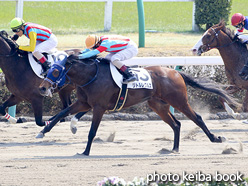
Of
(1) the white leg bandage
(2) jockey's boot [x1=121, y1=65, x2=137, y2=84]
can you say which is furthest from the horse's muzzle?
(1) the white leg bandage

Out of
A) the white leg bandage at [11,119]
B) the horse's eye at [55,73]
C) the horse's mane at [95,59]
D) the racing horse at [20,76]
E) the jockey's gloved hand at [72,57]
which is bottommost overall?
the white leg bandage at [11,119]

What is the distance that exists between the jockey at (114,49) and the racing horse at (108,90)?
0.12 m

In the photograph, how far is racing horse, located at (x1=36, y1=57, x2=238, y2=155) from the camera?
6.70 metres

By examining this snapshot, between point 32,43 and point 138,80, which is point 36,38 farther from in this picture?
point 138,80

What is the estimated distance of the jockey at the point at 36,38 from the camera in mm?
7863

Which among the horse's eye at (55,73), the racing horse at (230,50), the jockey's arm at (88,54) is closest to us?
the horse's eye at (55,73)

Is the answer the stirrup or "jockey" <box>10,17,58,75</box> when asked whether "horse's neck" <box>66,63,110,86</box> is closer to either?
the stirrup

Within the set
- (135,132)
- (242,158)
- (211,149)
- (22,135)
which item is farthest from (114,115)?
(242,158)

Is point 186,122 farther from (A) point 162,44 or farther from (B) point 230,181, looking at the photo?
(B) point 230,181

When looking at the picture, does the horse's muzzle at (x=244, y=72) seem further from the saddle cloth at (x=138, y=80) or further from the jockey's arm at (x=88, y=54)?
the jockey's arm at (x=88, y=54)

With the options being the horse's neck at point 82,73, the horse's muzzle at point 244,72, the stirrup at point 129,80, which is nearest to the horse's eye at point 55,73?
the horse's neck at point 82,73

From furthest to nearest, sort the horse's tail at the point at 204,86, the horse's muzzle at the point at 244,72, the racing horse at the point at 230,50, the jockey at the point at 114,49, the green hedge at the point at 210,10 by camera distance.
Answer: the green hedge at the point at 210,10, the racing horse at the point at 230,50, the horse's muzzle at the point at 244,72, the horse's tail at the point at 204,86, the jockey at the point at 114,49

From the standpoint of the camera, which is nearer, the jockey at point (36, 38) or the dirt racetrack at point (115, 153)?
the dirt racetrack at point (115, 153)

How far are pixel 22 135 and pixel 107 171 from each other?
2700 mm
